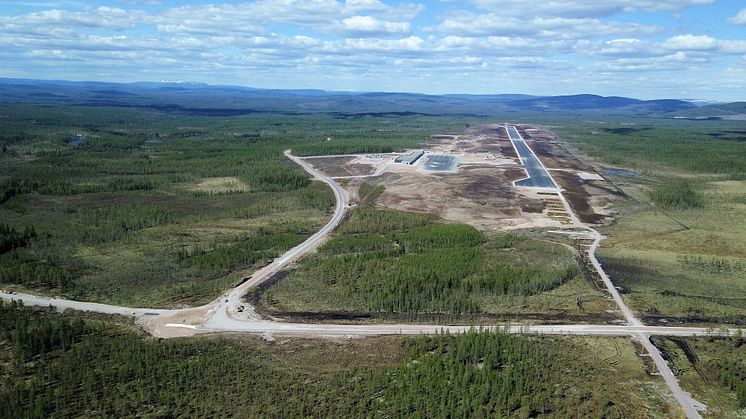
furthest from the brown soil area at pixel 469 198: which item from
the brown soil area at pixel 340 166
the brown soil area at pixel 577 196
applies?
the brown soil area at pixel 340 166

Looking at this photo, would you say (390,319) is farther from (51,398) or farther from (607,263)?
(607,263)

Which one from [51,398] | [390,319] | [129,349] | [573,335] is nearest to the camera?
[51,398]

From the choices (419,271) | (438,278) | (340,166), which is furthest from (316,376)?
(340,166)

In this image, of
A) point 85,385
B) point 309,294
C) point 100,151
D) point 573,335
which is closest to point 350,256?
point 309,294

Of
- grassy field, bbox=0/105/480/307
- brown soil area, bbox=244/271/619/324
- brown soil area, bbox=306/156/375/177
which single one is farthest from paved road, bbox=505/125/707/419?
Answer: brown soil area, bbox=306/156/375/177

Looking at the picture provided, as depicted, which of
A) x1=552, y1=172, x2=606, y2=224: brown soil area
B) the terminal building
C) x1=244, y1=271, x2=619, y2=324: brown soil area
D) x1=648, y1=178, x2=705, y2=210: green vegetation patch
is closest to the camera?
x1=244, y1=271, x2=619, y2=324: brown soil area

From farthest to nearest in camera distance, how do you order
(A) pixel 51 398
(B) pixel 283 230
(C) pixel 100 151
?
(C) pixel 100 151
(B) pixel 283 230
(A) pixel 51 398

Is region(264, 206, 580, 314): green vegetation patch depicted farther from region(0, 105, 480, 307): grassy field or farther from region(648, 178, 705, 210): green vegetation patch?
region(648, 178, 705, 210): green vegetation patch

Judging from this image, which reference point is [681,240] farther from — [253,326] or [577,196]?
[253,326]

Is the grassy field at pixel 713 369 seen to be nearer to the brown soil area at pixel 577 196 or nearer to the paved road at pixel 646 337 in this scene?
the paved road at pixel 646 337
